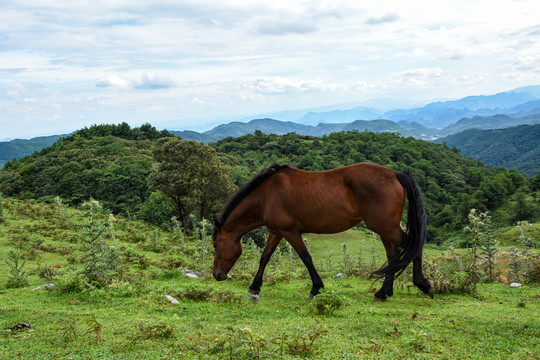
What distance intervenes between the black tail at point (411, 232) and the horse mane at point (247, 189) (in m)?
2.63

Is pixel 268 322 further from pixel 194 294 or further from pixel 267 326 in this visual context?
pixel 194 294

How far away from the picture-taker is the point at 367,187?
21.8 feet

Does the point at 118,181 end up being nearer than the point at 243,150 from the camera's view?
Yes

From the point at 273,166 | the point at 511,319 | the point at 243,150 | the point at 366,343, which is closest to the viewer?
the point at 366,343

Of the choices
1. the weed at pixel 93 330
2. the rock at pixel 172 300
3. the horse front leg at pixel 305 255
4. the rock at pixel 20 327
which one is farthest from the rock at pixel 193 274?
the weed at pixel 93 330

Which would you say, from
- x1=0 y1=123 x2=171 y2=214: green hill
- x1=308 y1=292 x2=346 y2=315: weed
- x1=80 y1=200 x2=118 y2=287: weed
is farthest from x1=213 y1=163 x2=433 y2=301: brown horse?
x1=0 y1=123 x2=171 y2=214: green hill

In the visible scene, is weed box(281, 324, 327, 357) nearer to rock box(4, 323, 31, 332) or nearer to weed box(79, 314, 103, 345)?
weed box(79, 314, 103, 345)

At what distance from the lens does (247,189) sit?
7.55 meters

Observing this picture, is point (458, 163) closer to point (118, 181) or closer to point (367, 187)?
point (118, 181)

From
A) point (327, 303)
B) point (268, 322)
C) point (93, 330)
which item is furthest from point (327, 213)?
point (93, 330)

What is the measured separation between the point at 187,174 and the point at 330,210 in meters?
19.2

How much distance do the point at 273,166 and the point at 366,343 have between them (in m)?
4.02

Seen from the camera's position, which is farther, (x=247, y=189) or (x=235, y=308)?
(x=247, y=189)

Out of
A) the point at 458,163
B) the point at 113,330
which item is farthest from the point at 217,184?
the point at 458,163
